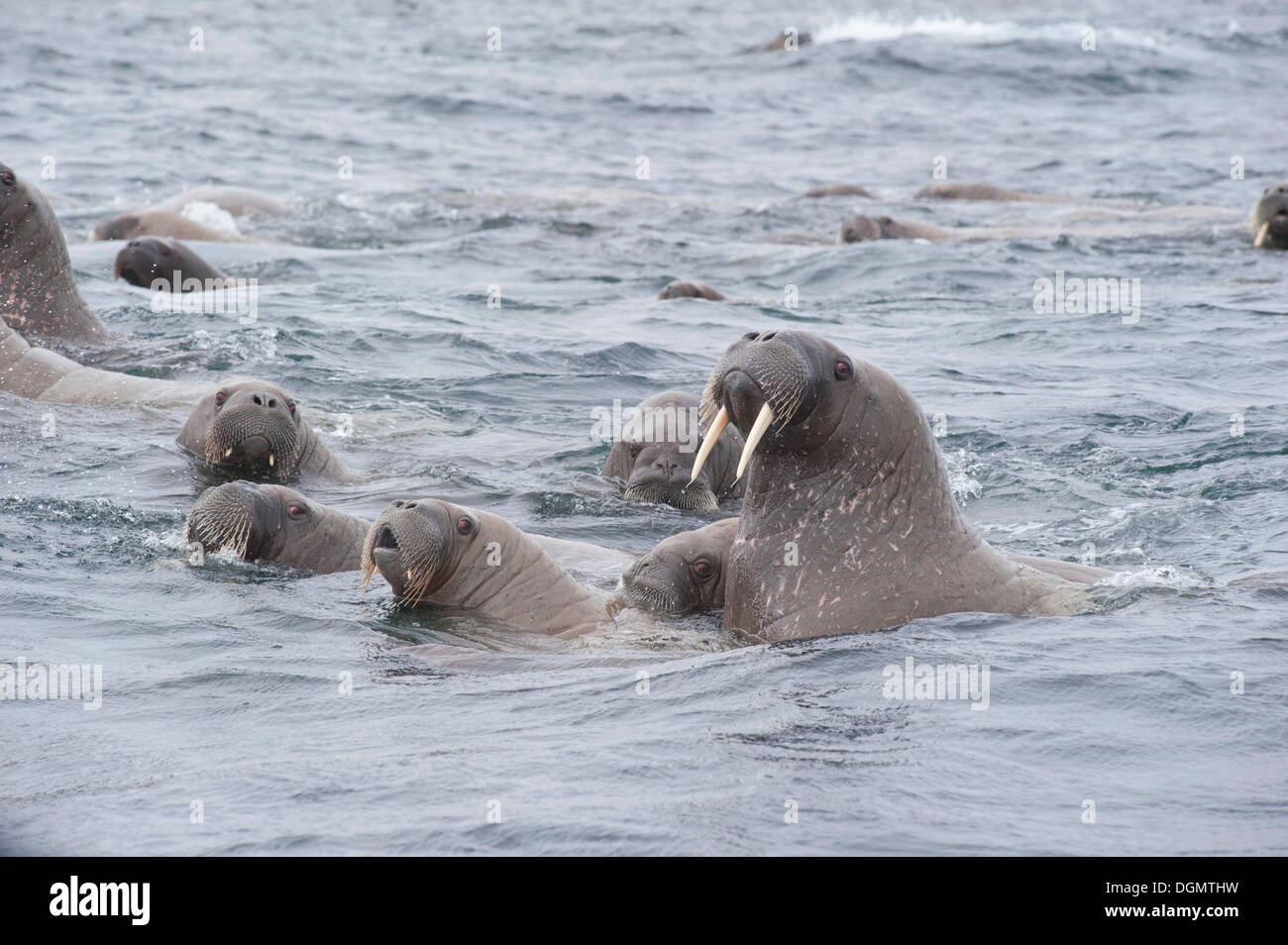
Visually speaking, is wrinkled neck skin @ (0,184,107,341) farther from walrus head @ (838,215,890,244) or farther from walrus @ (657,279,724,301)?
walrus head @ (838,215,890,244)

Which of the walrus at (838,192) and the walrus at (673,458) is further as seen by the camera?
the walrus at (838,192)

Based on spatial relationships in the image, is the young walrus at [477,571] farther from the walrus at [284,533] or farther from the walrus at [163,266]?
the walrus at [163,266]

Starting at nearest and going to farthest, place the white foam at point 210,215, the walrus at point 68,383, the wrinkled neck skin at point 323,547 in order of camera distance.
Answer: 1. the wrinkled neck skin at point 323,547
2. the walrus at point 68,383
3. the white foam at point 210,215

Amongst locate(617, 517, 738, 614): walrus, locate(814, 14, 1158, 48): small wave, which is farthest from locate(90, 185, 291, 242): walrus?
locate(814, 14, 1158, 48): small wave


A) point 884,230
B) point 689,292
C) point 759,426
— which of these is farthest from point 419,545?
point 884,230

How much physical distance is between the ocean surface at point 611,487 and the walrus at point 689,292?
0.24m

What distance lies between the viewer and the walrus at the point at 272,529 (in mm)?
8156

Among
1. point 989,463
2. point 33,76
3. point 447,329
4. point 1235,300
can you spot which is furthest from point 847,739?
point 33,76

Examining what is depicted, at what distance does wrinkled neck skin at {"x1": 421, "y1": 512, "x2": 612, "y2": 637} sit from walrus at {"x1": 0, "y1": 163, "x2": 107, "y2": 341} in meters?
5.82

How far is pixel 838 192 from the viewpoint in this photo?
23.0 m

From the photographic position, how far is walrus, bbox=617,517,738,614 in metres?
7.50

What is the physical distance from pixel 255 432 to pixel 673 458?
2.35 m

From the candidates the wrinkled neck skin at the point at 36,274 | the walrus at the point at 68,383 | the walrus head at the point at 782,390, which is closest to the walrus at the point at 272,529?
the walrus head at the point at 782,390
